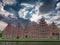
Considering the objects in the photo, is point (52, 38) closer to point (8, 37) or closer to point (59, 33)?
point (59, 33)

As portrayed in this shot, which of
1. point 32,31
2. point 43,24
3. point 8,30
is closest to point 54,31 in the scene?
point 43,24

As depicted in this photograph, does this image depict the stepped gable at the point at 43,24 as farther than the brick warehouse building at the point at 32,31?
No

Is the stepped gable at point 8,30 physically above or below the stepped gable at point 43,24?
below

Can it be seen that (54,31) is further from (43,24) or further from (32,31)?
(32,31)

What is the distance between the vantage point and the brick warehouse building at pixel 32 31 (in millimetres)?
29438

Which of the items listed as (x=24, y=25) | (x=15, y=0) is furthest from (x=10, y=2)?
(x=24, y=25)

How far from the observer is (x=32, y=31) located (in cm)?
2980

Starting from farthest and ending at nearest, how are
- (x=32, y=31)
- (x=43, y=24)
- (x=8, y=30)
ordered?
(x=32, y=31)
(x=43, y=24)
(x=8, y=30)

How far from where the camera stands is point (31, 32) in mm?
29750

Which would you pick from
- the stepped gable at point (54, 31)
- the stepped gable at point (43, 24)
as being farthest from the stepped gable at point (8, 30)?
the stepped gable at point (54, 31)

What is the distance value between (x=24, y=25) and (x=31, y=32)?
1138 millimetres

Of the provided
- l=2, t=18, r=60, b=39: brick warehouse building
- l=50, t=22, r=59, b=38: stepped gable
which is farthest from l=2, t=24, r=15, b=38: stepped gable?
l=50, t=22, r=59, b=38: stepped gable

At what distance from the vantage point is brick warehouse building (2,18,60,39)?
96.6 ft

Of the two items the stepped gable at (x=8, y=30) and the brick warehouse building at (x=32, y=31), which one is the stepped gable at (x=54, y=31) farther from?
the stepped gable at (x=8, y=30)
